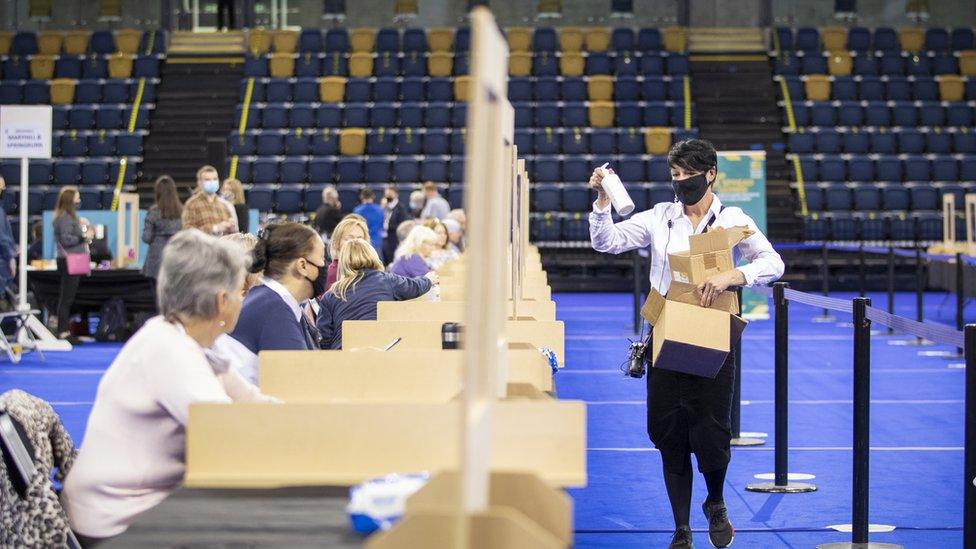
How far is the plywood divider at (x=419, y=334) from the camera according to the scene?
4.52 meters

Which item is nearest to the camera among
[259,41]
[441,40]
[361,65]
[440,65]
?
[440,65]

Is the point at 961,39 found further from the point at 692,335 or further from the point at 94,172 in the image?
the point at 692,335

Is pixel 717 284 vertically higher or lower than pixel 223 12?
lower

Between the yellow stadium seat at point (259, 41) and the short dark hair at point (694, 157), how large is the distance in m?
19.1

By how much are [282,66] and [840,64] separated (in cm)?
931

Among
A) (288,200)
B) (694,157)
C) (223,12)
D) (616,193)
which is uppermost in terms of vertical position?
(223,12)

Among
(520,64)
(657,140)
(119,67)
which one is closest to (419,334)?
(657,140)

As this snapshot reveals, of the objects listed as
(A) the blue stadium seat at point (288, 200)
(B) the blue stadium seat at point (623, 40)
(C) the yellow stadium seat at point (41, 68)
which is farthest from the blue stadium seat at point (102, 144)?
(B) the blue stadium seat at point (623, 40)

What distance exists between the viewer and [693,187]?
4621 mm

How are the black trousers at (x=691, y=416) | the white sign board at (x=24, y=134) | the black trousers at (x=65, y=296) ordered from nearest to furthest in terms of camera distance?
the black trousers at (x=691, y=416) → the white sign board at (x=24, y=134) → the black trousers at (x=65, y=296)

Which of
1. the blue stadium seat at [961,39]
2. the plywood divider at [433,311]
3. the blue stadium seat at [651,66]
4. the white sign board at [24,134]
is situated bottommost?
the plywood divider at [433,311]

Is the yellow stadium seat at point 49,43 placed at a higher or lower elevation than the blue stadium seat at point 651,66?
higher

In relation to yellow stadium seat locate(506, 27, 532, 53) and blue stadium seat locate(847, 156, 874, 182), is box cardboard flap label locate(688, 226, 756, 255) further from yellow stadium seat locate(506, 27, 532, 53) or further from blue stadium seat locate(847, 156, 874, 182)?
yellow stadium seat locate(506, 27, 532, 53)

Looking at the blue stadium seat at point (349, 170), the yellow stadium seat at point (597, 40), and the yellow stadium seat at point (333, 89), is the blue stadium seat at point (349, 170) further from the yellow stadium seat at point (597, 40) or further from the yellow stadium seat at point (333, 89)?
the yellow stadium seat at point (597, 40)
